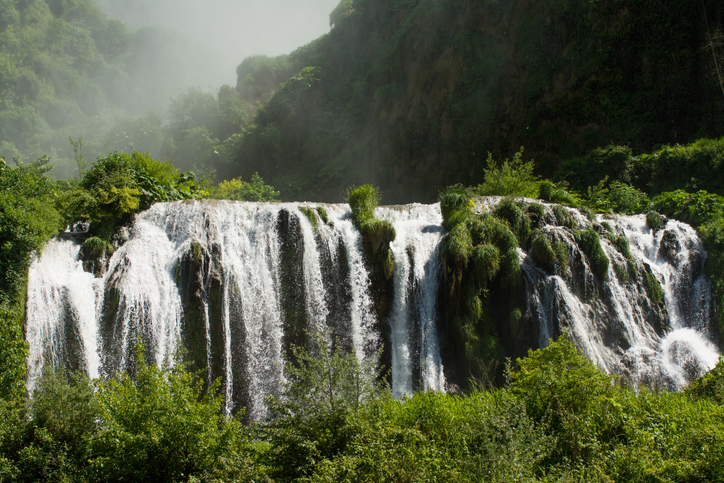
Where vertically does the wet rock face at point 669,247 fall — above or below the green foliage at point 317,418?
above

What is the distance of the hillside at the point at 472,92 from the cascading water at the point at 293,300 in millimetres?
9205

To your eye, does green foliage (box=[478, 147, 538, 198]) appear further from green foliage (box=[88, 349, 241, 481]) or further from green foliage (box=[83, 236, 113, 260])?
green foliage (box=[88, 349, 241, 481])

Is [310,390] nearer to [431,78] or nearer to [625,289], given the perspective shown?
[625,289]

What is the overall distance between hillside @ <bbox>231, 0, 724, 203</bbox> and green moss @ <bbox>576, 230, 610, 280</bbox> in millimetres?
9697

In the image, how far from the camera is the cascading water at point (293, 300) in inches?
368

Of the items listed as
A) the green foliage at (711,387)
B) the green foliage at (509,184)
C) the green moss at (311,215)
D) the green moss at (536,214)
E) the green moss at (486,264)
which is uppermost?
the green foliage at (509,184)

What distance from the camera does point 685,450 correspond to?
510 cm

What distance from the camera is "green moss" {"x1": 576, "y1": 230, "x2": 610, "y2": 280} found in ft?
36.5

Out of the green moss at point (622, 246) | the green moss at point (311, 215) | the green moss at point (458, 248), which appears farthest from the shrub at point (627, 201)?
the green moss at point (311, 215)

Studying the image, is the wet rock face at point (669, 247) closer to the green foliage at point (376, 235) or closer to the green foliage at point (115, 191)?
the green foliage at point (376, 235)

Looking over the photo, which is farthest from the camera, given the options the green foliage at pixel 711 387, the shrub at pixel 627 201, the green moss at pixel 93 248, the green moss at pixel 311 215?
the shrub at pixel 627 201

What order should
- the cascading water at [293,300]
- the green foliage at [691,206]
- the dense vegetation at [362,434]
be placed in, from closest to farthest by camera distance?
1. the dense vegetation at [362,434]
2. the cascading water at [293,300]
3. the green foliage at [691,206]

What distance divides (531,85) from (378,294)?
16.0 meters

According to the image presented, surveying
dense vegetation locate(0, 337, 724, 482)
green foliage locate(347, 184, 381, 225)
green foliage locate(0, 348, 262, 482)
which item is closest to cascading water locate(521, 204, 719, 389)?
dense vegetation locate(0, 337, 724, 482)
